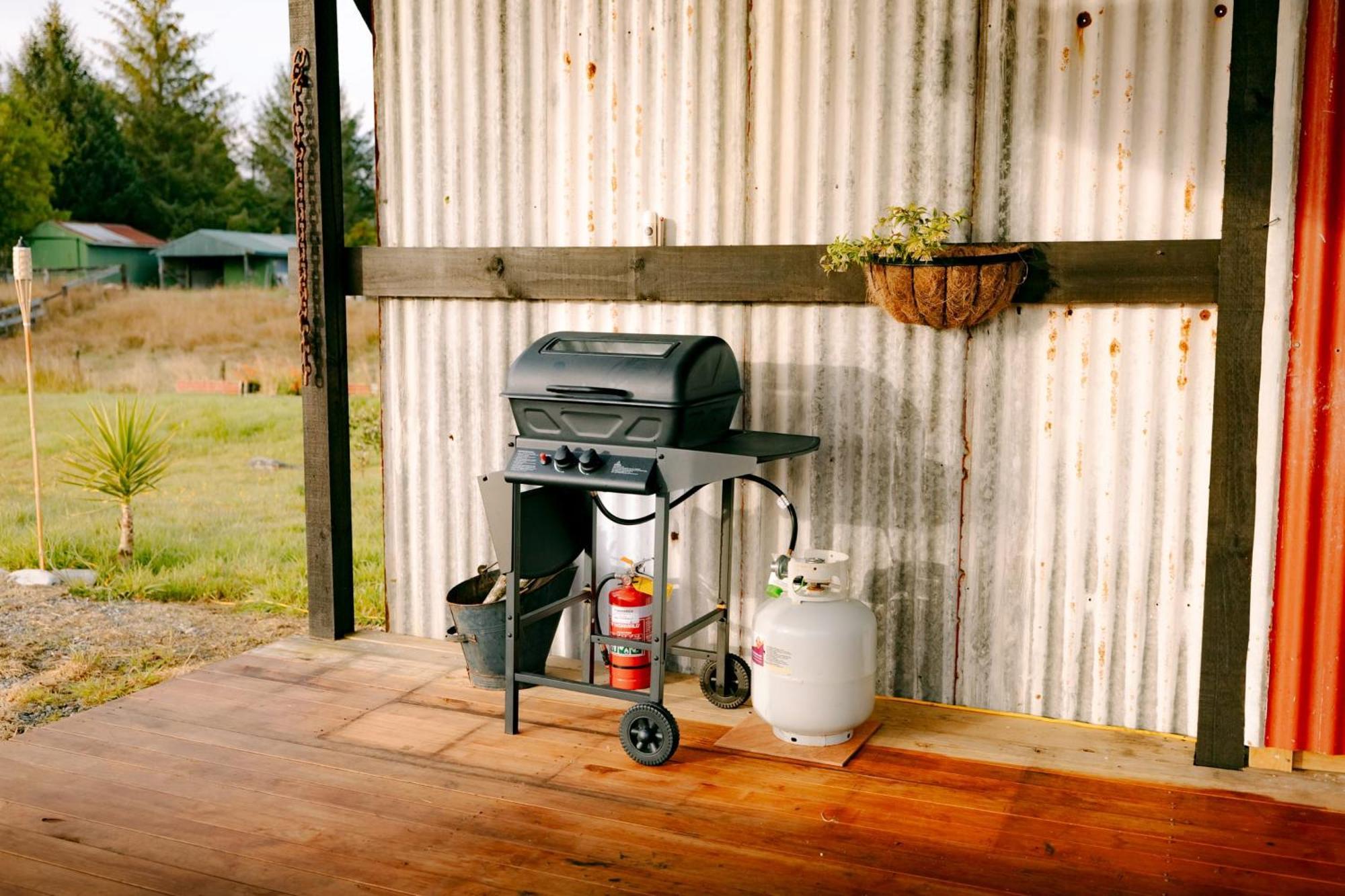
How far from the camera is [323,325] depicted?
4.58 m

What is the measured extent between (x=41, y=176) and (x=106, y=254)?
1.82m

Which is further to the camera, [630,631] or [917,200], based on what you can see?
[630,631]

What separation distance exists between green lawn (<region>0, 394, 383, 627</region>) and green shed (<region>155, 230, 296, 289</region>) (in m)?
6.99

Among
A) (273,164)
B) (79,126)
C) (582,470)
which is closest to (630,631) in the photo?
(582,470)

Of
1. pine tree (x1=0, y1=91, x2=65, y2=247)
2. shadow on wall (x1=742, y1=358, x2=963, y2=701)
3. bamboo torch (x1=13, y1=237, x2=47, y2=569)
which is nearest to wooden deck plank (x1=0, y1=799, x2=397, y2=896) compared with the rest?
shadow on wall (x1=742, y1=358, x2=963, y2=701)

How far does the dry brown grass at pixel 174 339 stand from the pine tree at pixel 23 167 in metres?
3.12

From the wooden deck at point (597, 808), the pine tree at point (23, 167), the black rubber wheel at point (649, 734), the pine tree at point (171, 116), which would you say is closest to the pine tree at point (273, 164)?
the pine tree at point (171, 116)

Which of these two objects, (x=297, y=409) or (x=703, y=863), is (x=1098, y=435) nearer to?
(x=703, y=863)

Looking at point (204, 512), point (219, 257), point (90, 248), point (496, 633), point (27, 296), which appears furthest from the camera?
point (219, 257)

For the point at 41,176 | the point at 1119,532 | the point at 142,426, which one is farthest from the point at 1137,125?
the point at 41,176

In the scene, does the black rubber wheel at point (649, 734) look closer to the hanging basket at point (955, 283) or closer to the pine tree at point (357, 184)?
the hanging basket at point (955, 283)

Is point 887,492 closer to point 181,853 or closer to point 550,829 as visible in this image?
point 550,829

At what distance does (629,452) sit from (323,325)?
5.74 ft

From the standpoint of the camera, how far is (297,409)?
12602 millimetres
